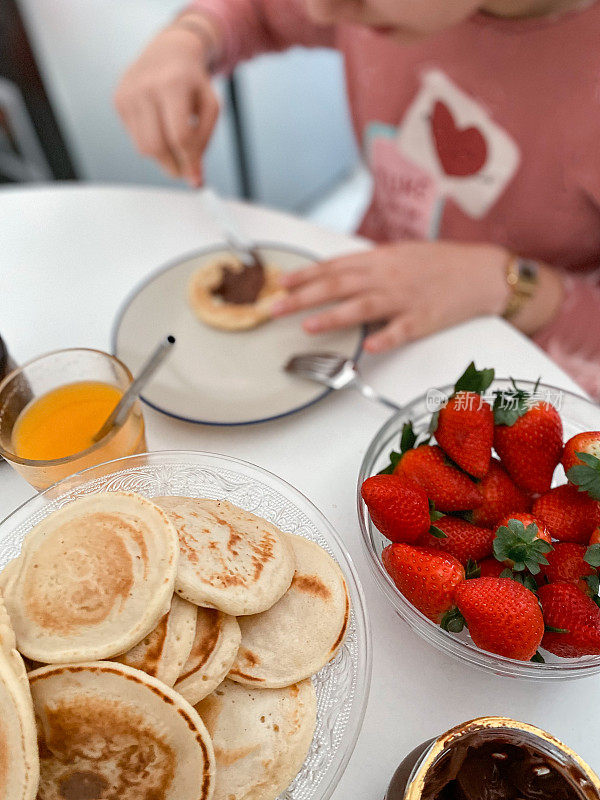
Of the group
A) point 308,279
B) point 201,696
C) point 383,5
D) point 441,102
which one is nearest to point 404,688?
point 201,696

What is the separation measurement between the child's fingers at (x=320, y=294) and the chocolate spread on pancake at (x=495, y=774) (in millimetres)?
805

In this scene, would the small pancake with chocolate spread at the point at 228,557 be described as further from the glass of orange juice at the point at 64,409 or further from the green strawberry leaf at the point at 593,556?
the green strawberry leaf at the point at 593,556

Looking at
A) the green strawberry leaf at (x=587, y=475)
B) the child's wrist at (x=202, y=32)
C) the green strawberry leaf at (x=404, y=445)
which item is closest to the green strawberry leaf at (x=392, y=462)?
the green strawberry leaf at (x=404, y=445)

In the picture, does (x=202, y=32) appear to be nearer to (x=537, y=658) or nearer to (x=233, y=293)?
(x=233, y=293)

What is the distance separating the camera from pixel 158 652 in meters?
0.59

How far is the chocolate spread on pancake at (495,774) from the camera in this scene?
1.87ft

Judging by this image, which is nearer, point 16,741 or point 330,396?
point 16,741

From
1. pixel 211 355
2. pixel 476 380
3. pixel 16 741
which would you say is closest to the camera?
pixel 16 741

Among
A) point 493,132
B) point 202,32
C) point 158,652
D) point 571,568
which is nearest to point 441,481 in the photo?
point 571,568

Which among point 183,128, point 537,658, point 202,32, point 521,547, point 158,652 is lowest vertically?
point 537,658

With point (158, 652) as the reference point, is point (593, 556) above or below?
below

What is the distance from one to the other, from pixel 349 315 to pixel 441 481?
1.48 feet

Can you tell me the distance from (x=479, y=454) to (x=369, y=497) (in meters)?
0.17

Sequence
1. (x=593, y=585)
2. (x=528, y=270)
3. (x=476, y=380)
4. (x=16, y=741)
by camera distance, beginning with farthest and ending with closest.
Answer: (x=528, y=270) → (x=476, y=380) → (x=593, y=585) → (x=16, y=741)
